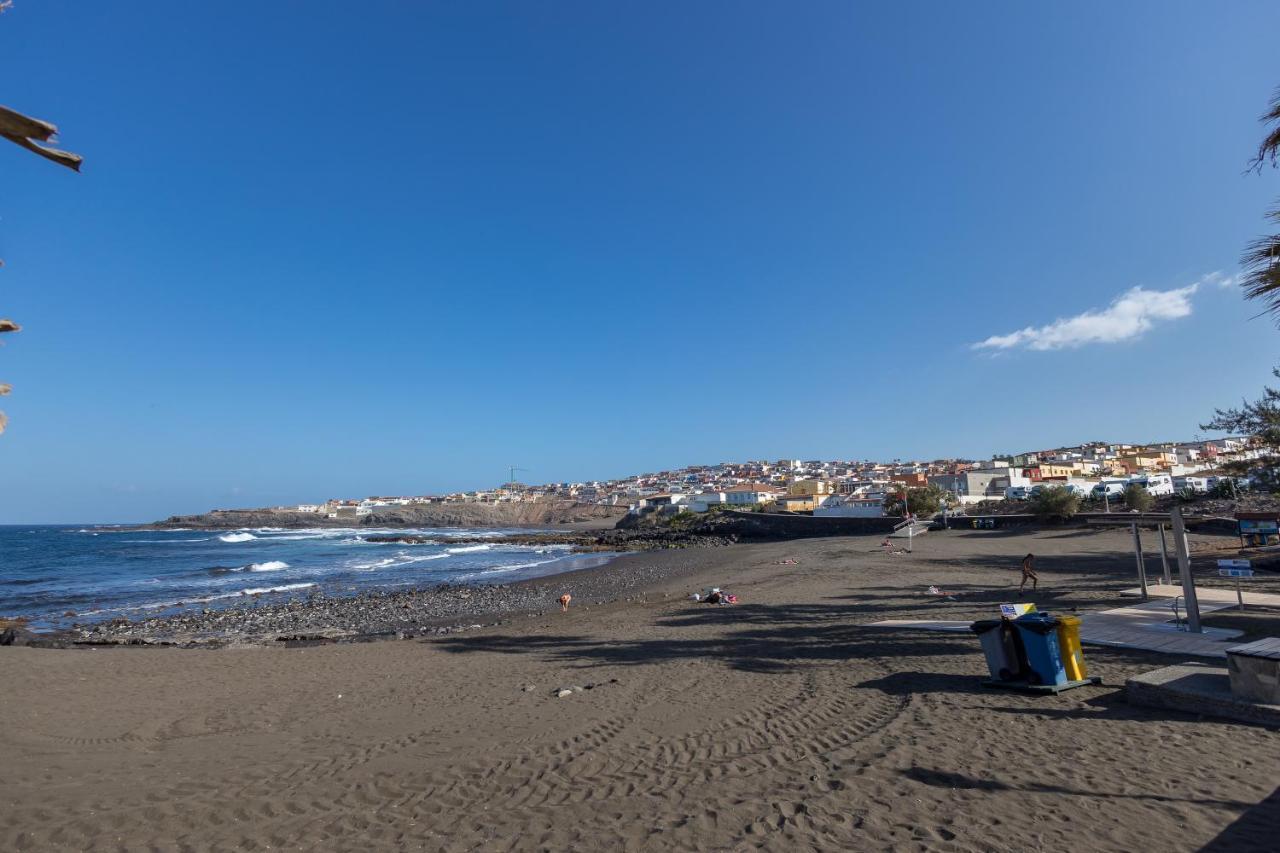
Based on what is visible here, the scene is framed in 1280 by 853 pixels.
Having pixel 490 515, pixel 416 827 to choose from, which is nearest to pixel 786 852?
pixel 416 827

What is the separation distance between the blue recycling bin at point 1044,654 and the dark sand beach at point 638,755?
22cm

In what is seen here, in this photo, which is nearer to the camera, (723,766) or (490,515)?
(723,766)

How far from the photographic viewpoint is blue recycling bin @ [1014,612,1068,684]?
6629mm

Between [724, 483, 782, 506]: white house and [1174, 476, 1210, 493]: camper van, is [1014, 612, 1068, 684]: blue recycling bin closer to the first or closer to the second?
[1174, 476, 1210, 493]: camper van

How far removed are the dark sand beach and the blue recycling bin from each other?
22 centimetres

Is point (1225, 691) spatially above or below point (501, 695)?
above

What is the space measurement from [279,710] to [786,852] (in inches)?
305

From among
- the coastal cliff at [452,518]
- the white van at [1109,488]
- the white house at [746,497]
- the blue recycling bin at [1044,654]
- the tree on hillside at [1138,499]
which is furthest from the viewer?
the coastal cliff at [452,518]

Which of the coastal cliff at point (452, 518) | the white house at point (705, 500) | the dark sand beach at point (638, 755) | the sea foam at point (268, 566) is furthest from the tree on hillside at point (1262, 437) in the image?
the coastal cliff at point (452, 518)

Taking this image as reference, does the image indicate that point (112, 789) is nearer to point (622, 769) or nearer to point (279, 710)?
point (279, 710)

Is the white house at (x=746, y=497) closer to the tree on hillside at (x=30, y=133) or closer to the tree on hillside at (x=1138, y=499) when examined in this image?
the tree on hillside at (x=1138, y=499)

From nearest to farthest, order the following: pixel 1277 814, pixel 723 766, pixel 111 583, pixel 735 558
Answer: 1. pixel 1277 814
2. pixel 723 766
3. pixel 111 583
4. pixel 735 558

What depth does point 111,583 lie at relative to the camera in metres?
31.1

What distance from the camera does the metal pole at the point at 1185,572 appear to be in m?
7.93
